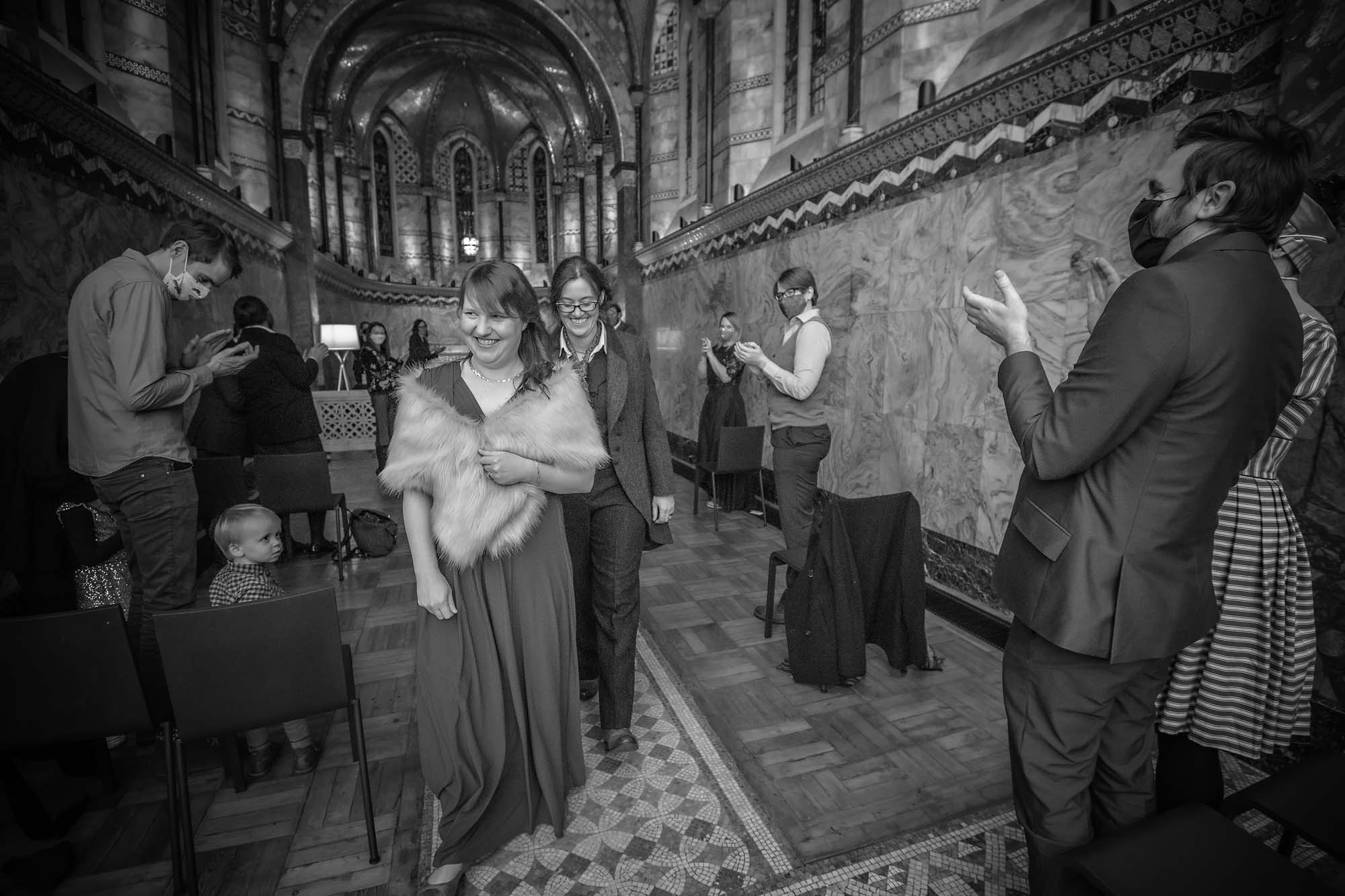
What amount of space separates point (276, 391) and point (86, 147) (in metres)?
1.77

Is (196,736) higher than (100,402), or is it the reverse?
(100,402)

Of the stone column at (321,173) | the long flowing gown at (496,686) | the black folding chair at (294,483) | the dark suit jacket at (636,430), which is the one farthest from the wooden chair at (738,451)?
the stone column at (321,173)

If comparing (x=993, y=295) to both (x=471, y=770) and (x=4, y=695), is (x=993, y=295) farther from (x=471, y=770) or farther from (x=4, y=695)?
(x=4, y=695)

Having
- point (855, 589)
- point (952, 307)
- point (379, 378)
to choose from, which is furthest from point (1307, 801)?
point (379, 378)

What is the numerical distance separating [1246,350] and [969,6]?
3.85 metres

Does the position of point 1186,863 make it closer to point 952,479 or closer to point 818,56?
point 952,479

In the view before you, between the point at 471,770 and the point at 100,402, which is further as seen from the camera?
the point at 100,402

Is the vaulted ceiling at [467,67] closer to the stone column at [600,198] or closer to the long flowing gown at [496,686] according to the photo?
the stone column at [600,198]

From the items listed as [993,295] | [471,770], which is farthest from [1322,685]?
[471,770]

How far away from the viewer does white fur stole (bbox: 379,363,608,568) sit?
1.48 m

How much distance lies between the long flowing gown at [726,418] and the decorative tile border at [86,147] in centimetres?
443

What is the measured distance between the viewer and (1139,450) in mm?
1119

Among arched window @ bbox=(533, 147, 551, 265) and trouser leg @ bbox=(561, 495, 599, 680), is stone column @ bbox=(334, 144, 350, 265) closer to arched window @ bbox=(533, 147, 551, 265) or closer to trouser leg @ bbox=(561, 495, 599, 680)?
arched window @ bbox=(533, 147, 551, 265)

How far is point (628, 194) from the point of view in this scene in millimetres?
10383
